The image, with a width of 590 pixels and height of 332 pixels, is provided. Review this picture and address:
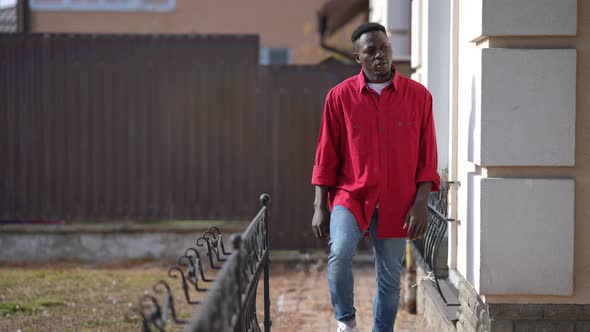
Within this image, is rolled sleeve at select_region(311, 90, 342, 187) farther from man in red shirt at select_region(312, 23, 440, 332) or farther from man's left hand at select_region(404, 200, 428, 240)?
man's left hand at select_region(404, 200, 428, 240)

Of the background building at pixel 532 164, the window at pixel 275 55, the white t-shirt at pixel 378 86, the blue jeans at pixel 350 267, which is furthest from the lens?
the window at pixel 275 55

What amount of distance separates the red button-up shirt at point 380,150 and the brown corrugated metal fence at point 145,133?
16.1 ft

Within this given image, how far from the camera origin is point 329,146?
4.38m

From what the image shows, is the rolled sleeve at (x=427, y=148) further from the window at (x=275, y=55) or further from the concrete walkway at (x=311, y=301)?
the window at (x=275, y=55)

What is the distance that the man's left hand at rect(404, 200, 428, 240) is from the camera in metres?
4.23

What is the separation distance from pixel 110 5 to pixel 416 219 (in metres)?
16.2

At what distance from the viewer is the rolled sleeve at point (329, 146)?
14.3 ft

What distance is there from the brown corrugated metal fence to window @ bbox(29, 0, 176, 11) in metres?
10.1

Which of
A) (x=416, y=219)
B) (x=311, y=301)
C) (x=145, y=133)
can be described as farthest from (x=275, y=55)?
(x=416, y=219)

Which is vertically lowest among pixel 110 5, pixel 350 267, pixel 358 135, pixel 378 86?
pixel 350 267

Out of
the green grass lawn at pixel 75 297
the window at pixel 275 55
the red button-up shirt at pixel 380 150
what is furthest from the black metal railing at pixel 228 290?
the window at pixel 275 55

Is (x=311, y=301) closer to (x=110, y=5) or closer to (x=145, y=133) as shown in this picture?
(x=145, y=133)

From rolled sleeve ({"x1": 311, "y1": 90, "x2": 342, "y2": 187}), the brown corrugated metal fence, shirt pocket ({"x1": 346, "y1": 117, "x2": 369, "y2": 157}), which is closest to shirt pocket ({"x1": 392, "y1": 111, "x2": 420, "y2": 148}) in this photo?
shirt pocket ({"x1": 346, "y1": 117, "x2": 369, "y2": 157})

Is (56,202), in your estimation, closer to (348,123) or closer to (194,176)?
(194,176)
